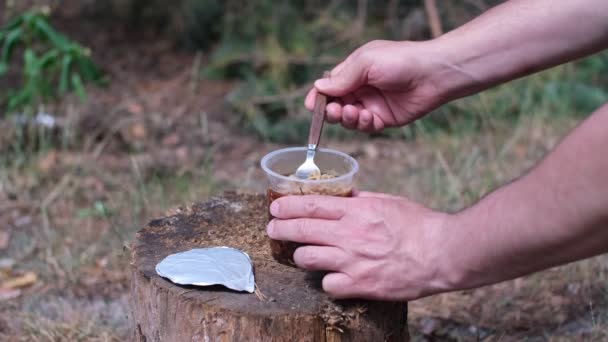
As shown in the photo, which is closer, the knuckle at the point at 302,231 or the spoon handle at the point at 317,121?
the knuckle at the point at 302,231

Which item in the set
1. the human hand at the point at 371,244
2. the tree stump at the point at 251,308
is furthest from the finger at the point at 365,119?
the human hand at the point at 371,244

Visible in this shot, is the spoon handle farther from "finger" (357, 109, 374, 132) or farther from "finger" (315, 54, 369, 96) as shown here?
"finger" (357, 109, 374, 132)

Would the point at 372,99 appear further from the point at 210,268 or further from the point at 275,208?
the point at 210,268

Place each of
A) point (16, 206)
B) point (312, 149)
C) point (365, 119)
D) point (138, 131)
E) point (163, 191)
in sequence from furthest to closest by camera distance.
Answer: point (138, 131) → point (16, 206) → point (163, 191) → point (365, 119) → point (312, 149)

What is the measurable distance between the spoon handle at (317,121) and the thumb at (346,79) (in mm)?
29

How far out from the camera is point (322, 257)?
166cm

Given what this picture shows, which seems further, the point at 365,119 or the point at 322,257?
the point at 365,119

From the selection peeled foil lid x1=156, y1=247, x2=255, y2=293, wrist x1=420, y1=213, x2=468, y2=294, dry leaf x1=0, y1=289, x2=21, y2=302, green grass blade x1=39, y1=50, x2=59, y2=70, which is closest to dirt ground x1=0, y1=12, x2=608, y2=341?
dry leaf x1=0, y1=289, x2=21, y2=302

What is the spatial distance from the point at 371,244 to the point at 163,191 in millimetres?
2034

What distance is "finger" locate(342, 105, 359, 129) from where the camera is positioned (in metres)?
2.24

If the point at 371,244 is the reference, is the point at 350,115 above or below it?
above

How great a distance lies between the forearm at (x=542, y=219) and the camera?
137 cm

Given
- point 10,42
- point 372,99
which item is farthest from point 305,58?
point 372,99

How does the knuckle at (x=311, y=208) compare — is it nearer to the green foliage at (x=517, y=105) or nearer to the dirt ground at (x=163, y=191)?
the dirt ground at (x=163, y=191)
